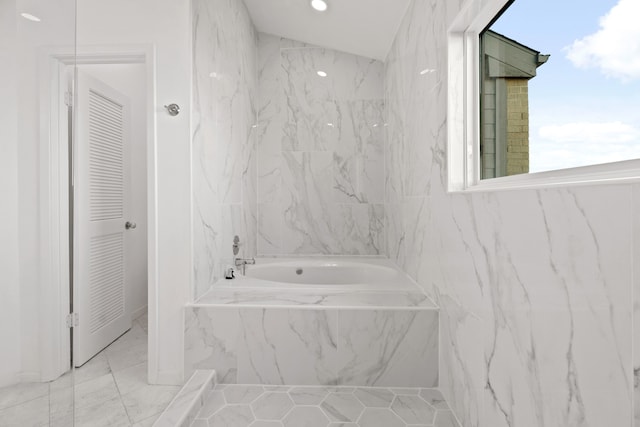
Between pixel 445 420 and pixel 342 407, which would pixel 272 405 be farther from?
pixel 445 420

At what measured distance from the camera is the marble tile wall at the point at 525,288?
71 centimetres

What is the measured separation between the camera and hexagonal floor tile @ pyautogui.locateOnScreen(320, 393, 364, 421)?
5.11ft

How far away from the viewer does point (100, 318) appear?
227 centimetres

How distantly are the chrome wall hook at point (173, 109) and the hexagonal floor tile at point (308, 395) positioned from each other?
61.9 inches

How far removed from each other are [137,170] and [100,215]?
2.85ft

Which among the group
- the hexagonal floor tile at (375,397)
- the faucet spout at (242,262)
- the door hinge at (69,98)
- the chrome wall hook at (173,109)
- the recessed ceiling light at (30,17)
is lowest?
the hexagonal floor tile at (375,397)

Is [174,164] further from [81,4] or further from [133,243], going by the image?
[133,243]

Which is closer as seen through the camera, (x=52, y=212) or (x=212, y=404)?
(x=52, y=212)

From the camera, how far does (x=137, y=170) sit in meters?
3.04

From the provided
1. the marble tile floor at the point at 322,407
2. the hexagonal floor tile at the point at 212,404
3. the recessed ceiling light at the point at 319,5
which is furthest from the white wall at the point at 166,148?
the recessed ceiling light at the point at 319,5

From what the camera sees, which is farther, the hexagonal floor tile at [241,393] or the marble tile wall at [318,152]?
the marble tile wall at [318,152]

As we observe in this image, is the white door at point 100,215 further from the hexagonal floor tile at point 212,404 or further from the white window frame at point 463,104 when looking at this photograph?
the white window frame at point 463,104

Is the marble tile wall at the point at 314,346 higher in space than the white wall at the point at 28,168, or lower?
lower

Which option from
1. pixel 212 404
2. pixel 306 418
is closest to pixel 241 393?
pixel 212 404
